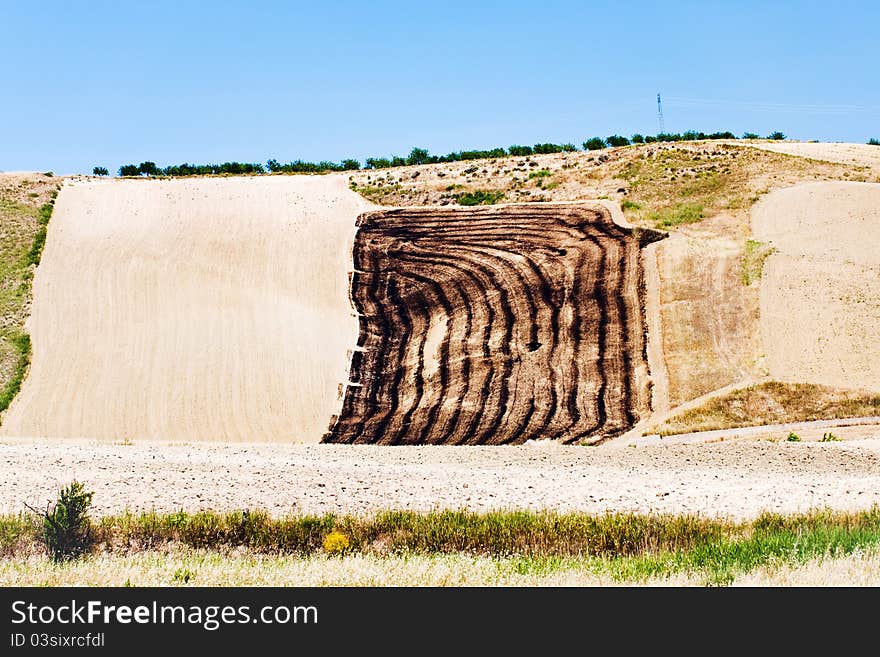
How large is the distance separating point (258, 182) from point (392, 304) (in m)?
15.1

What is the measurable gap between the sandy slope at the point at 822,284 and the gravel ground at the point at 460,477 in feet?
20.0

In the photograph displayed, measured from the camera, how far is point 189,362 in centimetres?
3441

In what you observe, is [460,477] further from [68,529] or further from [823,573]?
[823,573]

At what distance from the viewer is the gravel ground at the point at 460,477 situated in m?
15.0

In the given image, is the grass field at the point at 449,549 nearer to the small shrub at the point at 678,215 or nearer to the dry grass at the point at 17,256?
the dry grass at the point at 17,256

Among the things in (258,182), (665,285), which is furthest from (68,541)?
(258,182)

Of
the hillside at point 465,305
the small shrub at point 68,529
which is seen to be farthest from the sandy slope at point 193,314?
the small shrub at point 68,529

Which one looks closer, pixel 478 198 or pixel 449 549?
pixel 449 549

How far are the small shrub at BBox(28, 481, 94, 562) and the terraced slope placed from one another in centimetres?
1635

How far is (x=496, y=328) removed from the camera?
111 ft

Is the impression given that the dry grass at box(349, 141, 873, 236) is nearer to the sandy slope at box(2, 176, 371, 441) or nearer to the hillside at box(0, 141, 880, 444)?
the hillside at box(0, 141, 880, 444)

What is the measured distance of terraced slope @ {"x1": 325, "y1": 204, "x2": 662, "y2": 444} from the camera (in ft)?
95.6

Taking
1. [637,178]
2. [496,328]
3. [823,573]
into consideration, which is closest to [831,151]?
[637,178]

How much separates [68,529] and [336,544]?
3251mm
